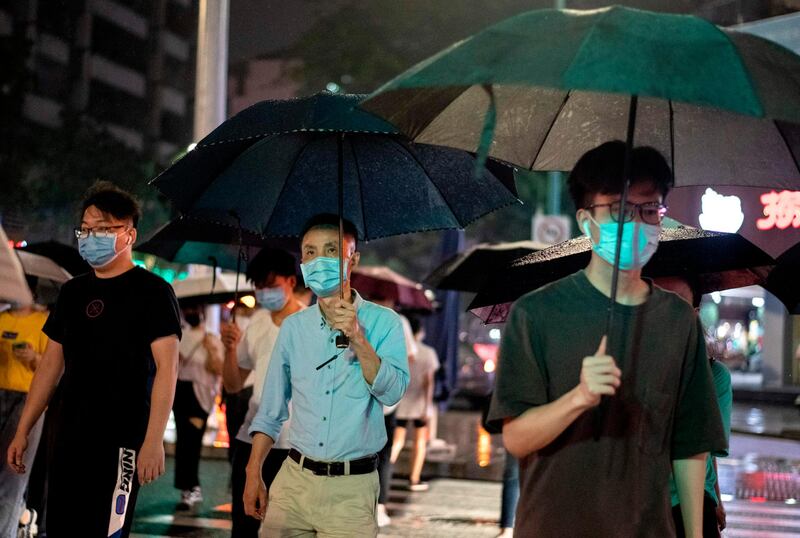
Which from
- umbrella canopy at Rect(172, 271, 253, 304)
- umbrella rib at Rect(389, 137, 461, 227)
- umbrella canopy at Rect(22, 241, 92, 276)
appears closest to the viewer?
umbrella rib at Rect(389, 137, 461, 227)

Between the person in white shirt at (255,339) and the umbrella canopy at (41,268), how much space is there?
1728 mm

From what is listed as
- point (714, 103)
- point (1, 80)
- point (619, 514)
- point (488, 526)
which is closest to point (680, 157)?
point (714, 103)

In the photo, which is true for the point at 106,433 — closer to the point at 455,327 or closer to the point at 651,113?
the point at 651,113

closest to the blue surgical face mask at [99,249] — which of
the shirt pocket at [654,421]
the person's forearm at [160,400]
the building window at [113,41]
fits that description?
the person's forearm at [160,400]

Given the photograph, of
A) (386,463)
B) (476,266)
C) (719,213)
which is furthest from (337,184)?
(386,463)

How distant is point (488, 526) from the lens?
35.7 feet

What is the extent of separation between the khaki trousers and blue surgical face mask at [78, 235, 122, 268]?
149 cm

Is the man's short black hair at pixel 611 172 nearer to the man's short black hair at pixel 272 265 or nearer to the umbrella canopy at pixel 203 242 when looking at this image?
the umbrella canopy at pixel 203 242

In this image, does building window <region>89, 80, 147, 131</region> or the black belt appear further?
building window <region>89, 80, 147, 131</region>

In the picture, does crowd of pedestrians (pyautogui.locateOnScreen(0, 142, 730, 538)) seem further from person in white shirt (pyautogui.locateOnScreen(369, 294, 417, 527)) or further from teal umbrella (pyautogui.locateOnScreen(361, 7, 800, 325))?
person in white shirt (pyautogui.locateOnScreen(369, 294, 417, 527))

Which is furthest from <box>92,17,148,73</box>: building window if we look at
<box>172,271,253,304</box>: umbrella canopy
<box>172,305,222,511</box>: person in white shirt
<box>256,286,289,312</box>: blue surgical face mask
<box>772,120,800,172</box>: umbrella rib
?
<box>772,120,800,172</box>: umbrella rib

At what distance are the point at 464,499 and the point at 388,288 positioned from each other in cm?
255

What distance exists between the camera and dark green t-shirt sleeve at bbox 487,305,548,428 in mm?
3346

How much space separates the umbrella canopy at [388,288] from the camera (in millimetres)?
12580
